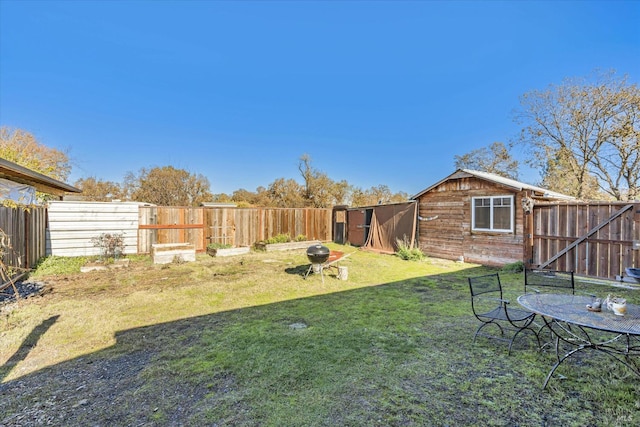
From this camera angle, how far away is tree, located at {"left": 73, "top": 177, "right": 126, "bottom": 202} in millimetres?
17984

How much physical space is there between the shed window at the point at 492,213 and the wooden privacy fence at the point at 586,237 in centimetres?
54

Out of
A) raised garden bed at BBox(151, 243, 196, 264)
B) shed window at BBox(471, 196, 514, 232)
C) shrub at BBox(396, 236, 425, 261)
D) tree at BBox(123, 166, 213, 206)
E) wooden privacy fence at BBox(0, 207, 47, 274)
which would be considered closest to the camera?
wooden privacy fence at BBox(0, 207, 47, 274)

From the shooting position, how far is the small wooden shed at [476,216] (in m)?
7.77

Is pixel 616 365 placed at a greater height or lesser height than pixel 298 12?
lesser

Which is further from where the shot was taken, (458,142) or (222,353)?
(458,142)

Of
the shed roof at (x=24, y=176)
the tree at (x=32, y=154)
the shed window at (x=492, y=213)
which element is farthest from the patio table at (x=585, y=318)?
the tree at (x=32, y=154)

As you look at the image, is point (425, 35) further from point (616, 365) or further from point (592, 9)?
point (616, 365)

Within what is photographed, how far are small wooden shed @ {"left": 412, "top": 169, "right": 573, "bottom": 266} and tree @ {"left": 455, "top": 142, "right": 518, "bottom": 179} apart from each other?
13196 mm

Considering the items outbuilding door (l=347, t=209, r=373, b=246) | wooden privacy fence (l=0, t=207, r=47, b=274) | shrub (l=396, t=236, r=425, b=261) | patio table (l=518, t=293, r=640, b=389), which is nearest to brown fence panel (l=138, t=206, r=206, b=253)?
wooden privacy fence (l=0, t=207, r=47, b=274)

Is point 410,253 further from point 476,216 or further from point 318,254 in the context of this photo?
point 318,254

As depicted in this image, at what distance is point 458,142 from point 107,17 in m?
20.4

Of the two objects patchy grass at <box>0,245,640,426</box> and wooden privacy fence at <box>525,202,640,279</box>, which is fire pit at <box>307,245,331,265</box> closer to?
patchy grass at <box>0,245,640,426</box>

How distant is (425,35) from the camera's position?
12.1 meters

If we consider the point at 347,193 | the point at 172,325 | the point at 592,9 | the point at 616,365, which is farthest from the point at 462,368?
the point at 347,193
